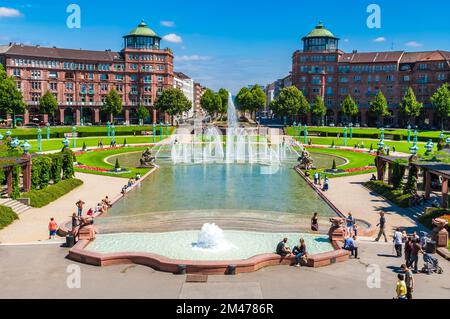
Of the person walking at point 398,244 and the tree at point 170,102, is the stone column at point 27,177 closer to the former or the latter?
the person walking at point 398,244

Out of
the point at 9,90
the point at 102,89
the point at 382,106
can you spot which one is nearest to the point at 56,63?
the point at 102,89

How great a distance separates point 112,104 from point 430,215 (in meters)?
102

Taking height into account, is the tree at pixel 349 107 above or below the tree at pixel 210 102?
below

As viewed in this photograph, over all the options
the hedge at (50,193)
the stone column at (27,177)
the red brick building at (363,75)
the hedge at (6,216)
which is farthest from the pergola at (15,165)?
the red brick building at (363,75)

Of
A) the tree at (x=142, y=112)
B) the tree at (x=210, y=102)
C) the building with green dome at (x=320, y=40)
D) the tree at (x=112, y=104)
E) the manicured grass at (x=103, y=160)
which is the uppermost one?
the building with green dome at (x=320, y=40)

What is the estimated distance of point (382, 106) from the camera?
123 m

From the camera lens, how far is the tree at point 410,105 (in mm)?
119500

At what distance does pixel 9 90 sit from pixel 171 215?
81.5 meters

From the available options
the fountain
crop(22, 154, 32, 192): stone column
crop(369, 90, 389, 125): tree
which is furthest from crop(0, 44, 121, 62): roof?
the fountain

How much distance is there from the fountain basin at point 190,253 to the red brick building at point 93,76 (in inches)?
4225

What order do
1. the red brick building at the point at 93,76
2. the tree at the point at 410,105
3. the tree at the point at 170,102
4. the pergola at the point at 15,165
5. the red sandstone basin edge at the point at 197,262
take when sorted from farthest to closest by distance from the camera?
the tree at the point at 170,102
the red brick building at the point at 93,76
the tree at the point at 410,105
the pergola at the point at 15,165
the red sandstone basin edge at the point at 197,262

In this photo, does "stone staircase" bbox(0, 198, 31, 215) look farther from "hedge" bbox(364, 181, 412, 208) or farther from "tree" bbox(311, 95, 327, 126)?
"tree" bbox(311, 95, 327, 126)

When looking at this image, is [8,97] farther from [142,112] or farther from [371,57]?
[371,57]
